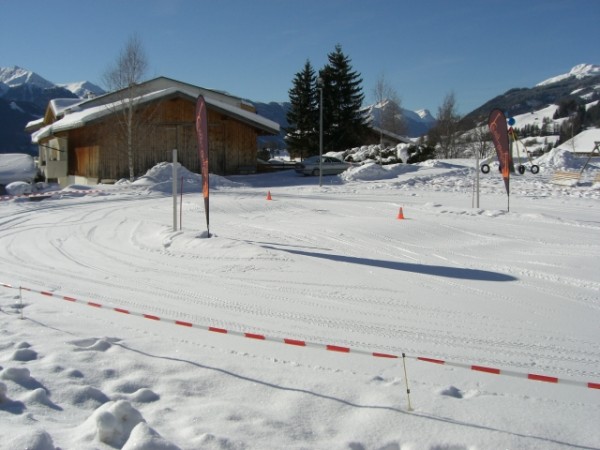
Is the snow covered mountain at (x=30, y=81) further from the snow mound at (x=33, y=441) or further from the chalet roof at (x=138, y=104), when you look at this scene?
the snow mound at (x=33, y=441)

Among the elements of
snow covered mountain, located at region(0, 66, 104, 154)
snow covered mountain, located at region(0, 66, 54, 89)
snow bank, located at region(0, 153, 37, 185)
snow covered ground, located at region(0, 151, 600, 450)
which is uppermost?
snow covered mountain, located at region(0, 66, 54, 89)

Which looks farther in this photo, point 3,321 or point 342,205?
point 342,205

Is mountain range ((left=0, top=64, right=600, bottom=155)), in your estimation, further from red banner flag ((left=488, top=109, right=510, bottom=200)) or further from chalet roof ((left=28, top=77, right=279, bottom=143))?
red banner flag ((left=488, top=109, right=510, bottom=200))

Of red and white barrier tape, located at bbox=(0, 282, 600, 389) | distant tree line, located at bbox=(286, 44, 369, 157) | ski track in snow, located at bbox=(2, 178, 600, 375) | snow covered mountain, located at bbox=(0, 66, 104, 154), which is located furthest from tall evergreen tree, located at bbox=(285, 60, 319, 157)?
red and white barrier tape, located at bbox=(0, 282, 600, 389)

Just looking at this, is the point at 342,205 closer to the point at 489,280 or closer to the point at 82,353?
the point at 489,280

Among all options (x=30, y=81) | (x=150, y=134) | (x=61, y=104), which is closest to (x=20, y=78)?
(x=30, y=81)

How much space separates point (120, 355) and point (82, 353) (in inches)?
14.8

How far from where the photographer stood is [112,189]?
2652 cm

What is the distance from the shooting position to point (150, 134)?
107ft

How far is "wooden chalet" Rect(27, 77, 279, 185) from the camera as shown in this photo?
3144 cm

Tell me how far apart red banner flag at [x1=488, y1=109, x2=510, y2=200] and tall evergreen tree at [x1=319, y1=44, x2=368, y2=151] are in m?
36.3

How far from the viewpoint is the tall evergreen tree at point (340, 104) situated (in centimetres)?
5059

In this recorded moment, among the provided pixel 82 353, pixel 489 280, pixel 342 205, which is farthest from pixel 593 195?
pixel 82 353

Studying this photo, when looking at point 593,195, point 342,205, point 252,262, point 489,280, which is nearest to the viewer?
point 489,280
